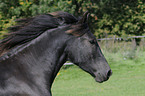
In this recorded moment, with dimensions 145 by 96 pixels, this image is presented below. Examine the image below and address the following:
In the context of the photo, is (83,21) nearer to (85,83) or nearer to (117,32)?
(85,83)

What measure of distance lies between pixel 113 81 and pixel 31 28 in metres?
7.69

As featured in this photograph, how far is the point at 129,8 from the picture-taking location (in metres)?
22.4

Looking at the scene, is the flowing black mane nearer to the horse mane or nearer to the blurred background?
the horse mane

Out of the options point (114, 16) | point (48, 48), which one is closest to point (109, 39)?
point (114, 16)

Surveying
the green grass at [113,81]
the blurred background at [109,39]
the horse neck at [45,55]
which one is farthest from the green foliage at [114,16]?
the horse neck at [45,55]

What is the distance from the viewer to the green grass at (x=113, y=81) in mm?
8875

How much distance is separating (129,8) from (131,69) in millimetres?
10014

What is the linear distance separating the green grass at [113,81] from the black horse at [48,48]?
5.25m

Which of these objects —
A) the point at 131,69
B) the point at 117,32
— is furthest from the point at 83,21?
the point at 117,32

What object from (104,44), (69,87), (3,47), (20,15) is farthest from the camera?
(20,15)

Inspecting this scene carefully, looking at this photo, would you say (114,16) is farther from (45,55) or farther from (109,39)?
(45,55)

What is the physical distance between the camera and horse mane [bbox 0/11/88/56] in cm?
342

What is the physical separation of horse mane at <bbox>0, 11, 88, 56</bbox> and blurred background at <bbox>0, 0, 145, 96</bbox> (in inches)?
7.1

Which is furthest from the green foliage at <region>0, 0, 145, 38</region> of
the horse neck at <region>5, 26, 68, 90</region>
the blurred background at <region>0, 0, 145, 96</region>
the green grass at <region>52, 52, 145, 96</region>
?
the horse neck at <region>5, 26, 68, 90</region>
